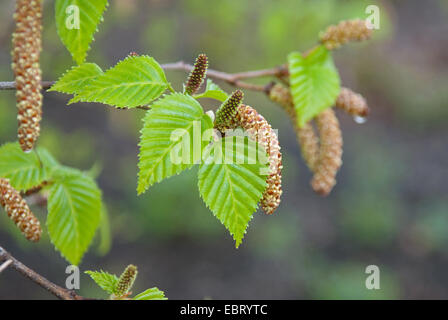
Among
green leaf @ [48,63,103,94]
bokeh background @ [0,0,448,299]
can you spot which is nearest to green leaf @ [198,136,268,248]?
green leaf @ [48,63,103,94]

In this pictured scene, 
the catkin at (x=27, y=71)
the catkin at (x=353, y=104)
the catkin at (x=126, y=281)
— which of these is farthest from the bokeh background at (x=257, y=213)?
the catkin at (x=126, y=281)

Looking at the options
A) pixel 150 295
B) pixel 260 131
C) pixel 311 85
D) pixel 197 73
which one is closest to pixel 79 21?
pixel 197 73

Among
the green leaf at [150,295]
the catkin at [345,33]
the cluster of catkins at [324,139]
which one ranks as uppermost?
the catkin at [345,33]

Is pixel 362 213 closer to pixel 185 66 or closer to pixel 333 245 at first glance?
pixel 333 245

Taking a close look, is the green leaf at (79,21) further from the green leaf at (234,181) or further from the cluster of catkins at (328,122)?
the cluster of catkins at (328,122)

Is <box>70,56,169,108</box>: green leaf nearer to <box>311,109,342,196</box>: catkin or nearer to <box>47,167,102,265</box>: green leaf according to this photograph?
<box>47,167,102,265</box>: green leaf

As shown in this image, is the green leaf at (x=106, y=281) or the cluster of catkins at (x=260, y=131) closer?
the cluster of catkins at (x=260, y=131)

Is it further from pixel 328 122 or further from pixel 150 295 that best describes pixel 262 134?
pixel 328 122
